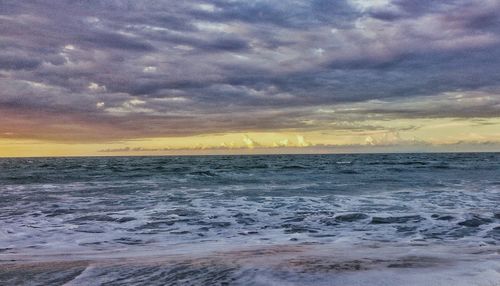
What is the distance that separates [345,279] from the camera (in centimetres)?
613

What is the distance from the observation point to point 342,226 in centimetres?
1236

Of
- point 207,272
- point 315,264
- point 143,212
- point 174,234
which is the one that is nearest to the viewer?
point 207,272

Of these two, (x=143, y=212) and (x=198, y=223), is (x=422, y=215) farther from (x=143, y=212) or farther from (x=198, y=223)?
(x=143, y=212)

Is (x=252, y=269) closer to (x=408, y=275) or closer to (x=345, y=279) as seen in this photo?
(x=345, y=279)

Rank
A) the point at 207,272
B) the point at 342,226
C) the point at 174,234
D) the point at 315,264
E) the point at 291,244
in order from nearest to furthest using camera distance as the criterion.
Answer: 1. the point at 207,272
2. the point at 315,264
3. the point at 291,244
4. the point at 174,234
5. the point at 342,226

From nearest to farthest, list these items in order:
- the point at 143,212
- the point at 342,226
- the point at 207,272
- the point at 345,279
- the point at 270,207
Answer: the point at 345,279, the point at 207,272, the point at 342,226, the point at 143,212, the point at 270,207

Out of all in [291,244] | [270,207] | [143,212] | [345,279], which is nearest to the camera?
[345,279]

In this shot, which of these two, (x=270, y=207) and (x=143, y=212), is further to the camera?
(x=270, y=207)

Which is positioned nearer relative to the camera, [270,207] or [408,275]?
[408,275]

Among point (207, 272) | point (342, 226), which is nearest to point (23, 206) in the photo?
point (342, 226)

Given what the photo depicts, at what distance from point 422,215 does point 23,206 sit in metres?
14.5

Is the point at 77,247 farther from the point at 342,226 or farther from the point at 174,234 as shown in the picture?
the point at 342,226

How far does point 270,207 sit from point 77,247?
8.32 m

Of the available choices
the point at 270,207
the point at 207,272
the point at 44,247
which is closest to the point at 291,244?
the point at 207,272
